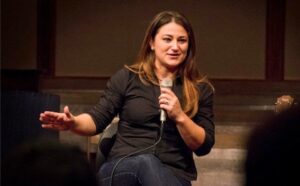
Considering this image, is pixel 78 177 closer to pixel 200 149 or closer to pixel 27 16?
pixel 200 149

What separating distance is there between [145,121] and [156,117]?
42 millimetres

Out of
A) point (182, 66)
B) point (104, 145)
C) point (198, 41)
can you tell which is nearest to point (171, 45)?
point (182, 66)

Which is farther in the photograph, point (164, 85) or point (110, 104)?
point (110, 104)

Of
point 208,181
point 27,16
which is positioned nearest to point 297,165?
point 208,181

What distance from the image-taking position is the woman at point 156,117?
203cm

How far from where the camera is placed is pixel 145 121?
2.15 metres

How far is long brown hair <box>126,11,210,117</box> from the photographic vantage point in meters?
2.16

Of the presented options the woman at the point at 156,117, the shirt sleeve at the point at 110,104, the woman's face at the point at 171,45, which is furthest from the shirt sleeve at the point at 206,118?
the shirt sleeve at the point at 110,104

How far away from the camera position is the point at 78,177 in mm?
704

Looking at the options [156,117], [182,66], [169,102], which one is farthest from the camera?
[182,66]

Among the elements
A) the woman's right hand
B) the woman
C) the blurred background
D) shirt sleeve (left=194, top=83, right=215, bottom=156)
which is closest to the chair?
the woman

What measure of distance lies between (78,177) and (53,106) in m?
2.05

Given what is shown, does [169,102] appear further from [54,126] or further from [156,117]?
[54,126]

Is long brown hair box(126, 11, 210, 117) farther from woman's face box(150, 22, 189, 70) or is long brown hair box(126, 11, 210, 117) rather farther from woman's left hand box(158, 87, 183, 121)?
woman's left hand box(158, 87, 183, 121)
